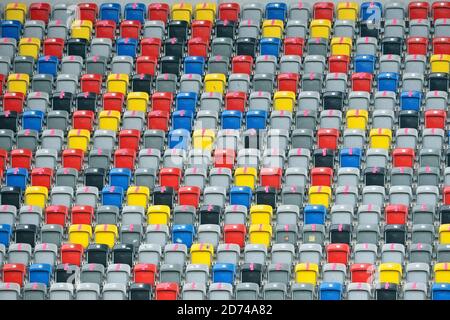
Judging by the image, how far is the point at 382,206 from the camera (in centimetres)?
3797

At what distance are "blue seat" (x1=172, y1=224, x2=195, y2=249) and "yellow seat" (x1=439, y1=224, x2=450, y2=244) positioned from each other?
485cm

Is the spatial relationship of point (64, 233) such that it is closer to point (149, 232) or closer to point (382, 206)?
point (149, 232)

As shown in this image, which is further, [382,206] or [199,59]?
[199,59]

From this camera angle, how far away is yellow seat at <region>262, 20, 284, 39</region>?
42062mm

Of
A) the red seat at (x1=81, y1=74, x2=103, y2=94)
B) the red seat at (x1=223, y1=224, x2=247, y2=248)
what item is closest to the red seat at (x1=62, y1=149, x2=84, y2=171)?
the red seat at (x1=81, y1=74, x2=103, y2=94)

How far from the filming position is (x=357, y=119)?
3962cm

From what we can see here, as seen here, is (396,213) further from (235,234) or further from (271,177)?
(235,234)

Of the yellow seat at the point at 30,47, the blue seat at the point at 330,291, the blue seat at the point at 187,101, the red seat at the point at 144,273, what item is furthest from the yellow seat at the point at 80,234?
the yellow seat at the point at 30,47

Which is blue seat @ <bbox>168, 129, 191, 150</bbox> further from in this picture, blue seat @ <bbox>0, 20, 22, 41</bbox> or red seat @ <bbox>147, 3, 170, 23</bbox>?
blue seat @ <bbox>0, 20, 22, 41</bbox>

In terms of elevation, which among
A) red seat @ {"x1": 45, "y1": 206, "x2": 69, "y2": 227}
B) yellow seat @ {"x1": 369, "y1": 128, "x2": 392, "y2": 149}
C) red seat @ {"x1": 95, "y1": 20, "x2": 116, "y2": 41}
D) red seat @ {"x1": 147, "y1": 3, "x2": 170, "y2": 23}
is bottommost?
red seat @ {"x1": 45, "y1": 206, "x2": 69, "y2": 227}

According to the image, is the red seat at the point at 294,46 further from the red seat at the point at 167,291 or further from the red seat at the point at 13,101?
the red seat at the point at 167,291

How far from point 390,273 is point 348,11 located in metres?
8.14
